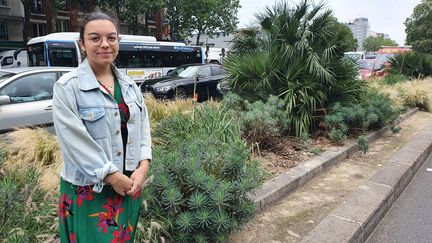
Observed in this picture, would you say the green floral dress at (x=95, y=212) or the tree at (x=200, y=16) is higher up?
the tree at (x=200, y=16)

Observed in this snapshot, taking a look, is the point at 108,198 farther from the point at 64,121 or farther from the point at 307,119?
the point at 307,119

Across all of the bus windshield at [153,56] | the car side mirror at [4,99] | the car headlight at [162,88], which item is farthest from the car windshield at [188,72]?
the car side mirror at [4,99]

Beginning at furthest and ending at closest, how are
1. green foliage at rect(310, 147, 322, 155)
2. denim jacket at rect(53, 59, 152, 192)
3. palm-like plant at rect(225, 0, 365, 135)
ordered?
palm-like plant at rect(225, 0, 365, 135) < green foliage at rect(310, 147, 322, 155) < denim jacket at rect(53, 59, 152, 192)

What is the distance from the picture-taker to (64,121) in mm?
1714

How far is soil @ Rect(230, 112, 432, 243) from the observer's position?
10.8 feet

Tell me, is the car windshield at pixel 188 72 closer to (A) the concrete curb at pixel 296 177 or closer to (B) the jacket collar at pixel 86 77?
(A) the concrete curb at pixel 296 177

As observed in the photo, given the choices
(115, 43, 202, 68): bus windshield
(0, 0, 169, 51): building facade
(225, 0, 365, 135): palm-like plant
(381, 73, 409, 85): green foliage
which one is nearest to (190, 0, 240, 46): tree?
(0, 0, 169, 51): building facade

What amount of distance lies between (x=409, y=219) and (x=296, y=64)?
11.1 feet

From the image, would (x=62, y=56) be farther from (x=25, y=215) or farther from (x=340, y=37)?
(x=25, y=215)

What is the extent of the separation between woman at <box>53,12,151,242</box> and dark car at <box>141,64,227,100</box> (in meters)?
9.21

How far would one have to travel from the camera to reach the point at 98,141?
1.79m

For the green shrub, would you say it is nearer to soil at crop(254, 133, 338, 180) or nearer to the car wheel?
soil at crop(254, 133, 338, 180)

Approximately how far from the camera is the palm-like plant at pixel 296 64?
6.40 meters

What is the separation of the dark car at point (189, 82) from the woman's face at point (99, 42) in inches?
363
